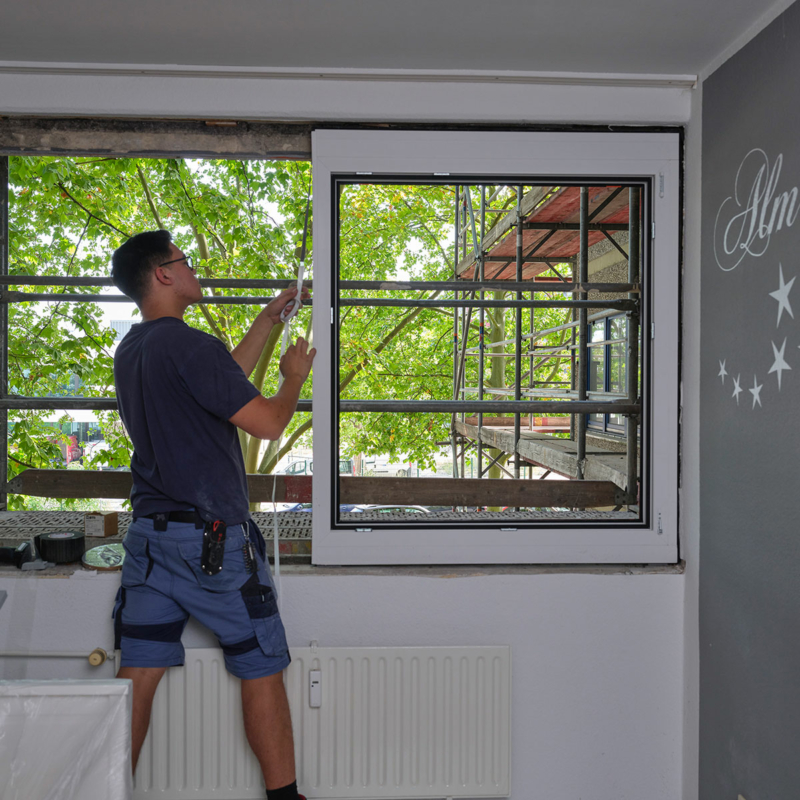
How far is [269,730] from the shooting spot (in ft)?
5.13

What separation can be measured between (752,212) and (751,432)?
18.7 inches

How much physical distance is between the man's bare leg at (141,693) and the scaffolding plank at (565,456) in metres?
1.96

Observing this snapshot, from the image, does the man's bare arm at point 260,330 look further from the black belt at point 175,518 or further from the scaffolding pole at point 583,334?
the scaffolding pole at point 583,334

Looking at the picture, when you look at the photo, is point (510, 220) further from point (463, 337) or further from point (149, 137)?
point (149, 137)

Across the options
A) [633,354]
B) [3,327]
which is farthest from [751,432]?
[3,327]

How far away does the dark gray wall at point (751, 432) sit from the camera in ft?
4.36

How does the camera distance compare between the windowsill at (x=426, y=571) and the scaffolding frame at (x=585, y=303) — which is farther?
the scaffolding frame at (x=585, y=303)

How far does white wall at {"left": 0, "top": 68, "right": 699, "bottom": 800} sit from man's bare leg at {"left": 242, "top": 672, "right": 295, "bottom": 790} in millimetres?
225

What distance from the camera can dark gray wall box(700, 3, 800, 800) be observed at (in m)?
1.33

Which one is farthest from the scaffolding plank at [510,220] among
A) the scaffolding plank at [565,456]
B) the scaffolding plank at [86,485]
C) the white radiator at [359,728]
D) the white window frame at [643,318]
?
the white radiator at [359,728]

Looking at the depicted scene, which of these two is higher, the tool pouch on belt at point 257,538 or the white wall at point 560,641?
the tool pouch on belt at point 257,538

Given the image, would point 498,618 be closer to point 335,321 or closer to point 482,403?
point 482,403

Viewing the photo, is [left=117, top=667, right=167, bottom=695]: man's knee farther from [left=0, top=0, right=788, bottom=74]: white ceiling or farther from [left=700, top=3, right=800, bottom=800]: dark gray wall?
[left=0, top=0, right=788, bottom=74]: white ceiling

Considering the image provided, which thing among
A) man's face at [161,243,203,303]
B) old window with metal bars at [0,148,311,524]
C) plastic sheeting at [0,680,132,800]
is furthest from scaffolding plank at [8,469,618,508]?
old window with metal bars at [0,148,311,524]
